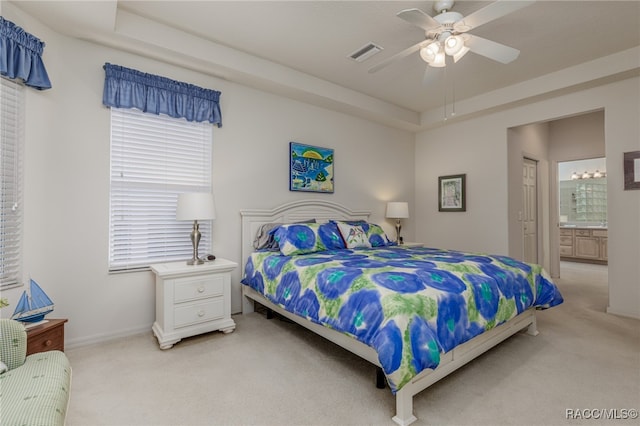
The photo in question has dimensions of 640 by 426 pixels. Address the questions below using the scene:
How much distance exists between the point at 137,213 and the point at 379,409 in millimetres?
2529

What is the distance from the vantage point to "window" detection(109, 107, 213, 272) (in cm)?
272

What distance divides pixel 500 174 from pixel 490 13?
111 inches

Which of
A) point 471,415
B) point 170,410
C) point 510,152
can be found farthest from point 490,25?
point 170,410

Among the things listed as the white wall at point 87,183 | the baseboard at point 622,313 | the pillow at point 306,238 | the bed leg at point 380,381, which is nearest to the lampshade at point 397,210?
the pillow at point 306,238

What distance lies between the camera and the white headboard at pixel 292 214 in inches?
135

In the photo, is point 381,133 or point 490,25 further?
point 381,133

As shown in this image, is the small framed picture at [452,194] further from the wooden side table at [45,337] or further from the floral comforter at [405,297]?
the wooden side table at [45,337]

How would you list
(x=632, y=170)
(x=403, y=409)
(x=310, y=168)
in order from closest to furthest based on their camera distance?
(x=403, y=409) → (x=632, y=170) → (x=310, y=168)

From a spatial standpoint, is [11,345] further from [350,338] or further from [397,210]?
[397,210]

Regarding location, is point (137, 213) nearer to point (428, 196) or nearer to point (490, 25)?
point (490, 25)

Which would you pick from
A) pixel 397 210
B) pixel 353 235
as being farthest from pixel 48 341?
pixel 397 210

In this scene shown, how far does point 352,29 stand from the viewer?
2.76 meters

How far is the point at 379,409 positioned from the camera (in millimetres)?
1745

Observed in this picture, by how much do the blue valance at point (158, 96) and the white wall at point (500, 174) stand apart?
3.53 meters
